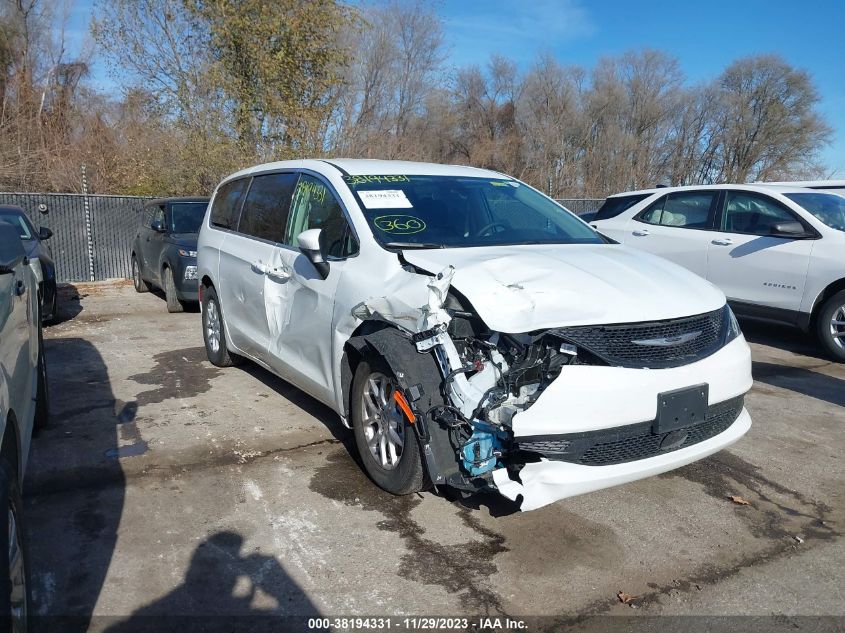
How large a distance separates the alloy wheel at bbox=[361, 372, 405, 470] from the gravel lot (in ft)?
0.92

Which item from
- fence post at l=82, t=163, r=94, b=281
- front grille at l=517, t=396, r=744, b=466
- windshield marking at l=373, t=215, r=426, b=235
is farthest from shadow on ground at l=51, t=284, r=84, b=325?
front grille at l=517, t=396, r=744, b=466

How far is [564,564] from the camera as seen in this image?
3.17 metres

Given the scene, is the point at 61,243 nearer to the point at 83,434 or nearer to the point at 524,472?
the point at 83,434

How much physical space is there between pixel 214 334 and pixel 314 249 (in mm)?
2924

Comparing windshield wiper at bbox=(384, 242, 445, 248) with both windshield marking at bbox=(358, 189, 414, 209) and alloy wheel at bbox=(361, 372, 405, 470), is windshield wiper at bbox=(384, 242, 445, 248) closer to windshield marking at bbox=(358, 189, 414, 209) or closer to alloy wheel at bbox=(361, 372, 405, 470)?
windshield marking at bbox=(358, 189, 414, 209)

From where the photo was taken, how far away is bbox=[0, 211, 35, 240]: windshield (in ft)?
28.3

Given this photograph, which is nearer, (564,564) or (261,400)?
(564,564)

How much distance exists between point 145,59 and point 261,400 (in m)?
16.0

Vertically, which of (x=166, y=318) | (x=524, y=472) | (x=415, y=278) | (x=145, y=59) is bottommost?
(x=166, y=318)

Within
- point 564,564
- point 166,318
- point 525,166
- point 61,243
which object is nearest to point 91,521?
point 564,564

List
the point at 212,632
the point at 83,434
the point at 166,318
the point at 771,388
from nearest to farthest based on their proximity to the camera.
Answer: the point at 212,632
the point at 83,434
the point at 771,388
the point at 166,318

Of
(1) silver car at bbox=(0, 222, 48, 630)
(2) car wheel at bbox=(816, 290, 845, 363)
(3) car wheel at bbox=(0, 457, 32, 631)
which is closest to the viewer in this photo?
(3) car wheel at bbox=(0, 457, 32, 631)

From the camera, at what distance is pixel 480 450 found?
121 inches

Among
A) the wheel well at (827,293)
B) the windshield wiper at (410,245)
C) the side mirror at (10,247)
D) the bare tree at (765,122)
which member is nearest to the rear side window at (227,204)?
the side mirror at (10,247)
